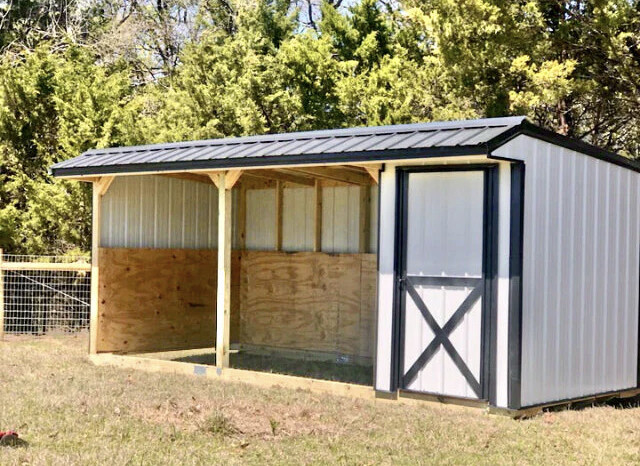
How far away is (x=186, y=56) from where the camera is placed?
18453mm

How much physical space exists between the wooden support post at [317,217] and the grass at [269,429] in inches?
148

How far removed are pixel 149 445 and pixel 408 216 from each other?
135 inches

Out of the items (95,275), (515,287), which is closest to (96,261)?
(95,275)

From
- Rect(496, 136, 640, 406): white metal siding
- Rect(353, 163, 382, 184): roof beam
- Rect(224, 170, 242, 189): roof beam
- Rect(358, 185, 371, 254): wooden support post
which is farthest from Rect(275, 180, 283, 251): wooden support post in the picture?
Rect(496, 136, 640, 406): white metal siding

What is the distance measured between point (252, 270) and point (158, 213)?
1.79 metres

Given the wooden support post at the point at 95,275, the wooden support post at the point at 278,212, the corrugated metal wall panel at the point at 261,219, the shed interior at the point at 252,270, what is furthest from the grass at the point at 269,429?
the corrugated metal wall panel at the point at 261,219

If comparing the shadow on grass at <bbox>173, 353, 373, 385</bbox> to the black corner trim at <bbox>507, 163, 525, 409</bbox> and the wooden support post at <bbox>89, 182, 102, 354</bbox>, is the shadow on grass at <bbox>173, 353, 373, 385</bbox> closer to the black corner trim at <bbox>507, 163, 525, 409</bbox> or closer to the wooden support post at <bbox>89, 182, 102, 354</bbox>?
the wooden support post at <bbox>89, 182, 102, 354</bbox>

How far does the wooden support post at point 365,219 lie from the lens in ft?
39.5

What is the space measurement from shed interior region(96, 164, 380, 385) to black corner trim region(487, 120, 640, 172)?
3.19m

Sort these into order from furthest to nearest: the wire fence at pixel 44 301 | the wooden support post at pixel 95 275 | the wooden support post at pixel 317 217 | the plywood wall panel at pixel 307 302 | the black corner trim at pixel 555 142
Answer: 1. the wire fence at pixel 44 301
2. the wooden support post at pixel 317 217
3. the plywood wall panel at pixel 307 302
4. the wooden support post at pixel 95 275
5. the black corner trim at pixel 555 142

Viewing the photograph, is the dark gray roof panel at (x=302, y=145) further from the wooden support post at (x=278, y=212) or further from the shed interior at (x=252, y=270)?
the wooden support post at (x=278, y=212)

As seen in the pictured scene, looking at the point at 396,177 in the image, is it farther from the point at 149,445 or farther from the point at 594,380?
the point at 149,445

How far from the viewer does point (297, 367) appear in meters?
11.4

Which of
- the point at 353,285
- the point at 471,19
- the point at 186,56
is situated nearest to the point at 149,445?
the point at 353,285
